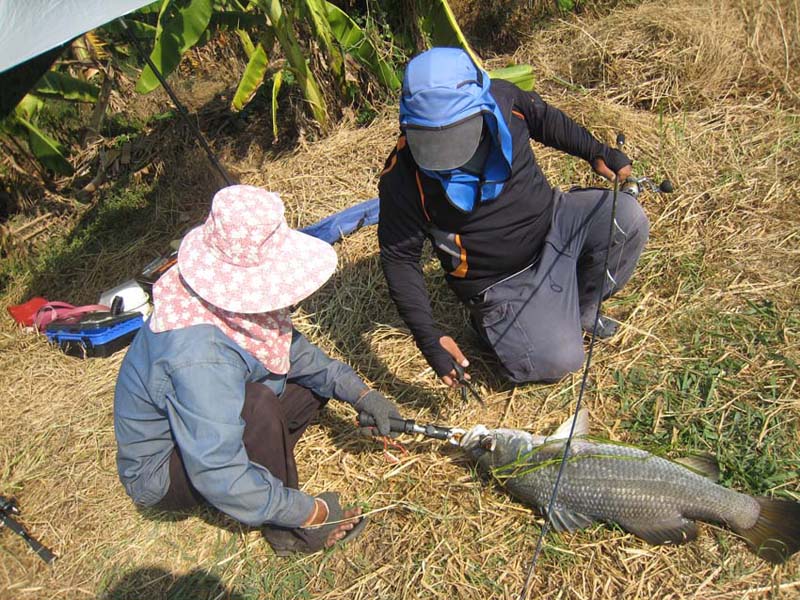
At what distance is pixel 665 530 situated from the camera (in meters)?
2.15

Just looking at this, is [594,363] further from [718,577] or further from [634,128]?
[634,128]

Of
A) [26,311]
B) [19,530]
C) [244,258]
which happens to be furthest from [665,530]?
[26,311]

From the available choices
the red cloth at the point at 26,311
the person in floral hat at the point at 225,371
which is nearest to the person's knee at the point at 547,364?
the person in floral hat at the point at 225,371

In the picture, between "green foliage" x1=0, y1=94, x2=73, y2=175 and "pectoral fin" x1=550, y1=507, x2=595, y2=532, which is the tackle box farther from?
"pectoral fin" x1=550, y1=507, x2=595, y2=532

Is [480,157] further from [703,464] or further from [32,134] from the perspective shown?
[32,134]

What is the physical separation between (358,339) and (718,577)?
6.65ft

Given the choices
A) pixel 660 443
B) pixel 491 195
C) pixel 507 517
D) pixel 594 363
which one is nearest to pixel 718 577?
pixel 660 443

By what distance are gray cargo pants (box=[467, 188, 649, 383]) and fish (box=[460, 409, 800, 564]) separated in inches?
14.6

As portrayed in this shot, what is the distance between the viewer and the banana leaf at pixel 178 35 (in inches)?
148

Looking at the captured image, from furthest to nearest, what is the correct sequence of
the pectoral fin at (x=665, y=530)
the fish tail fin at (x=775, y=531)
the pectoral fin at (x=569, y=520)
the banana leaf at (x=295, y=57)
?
the banana leaf at (x=295, y=57) < the pectoral fin at (x=569, y=520) < the pectoral fin at (x=665, y=530) < the fish tail fin at (x=775, y=531)

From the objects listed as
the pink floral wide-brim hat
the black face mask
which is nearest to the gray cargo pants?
the black face mask

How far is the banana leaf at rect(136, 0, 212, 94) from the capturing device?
3.77m

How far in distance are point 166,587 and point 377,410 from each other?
1.23 m

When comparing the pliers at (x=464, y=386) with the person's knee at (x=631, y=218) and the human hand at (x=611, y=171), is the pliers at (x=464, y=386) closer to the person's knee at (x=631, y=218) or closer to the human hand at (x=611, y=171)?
the person's knee at (x=631, y=218)
